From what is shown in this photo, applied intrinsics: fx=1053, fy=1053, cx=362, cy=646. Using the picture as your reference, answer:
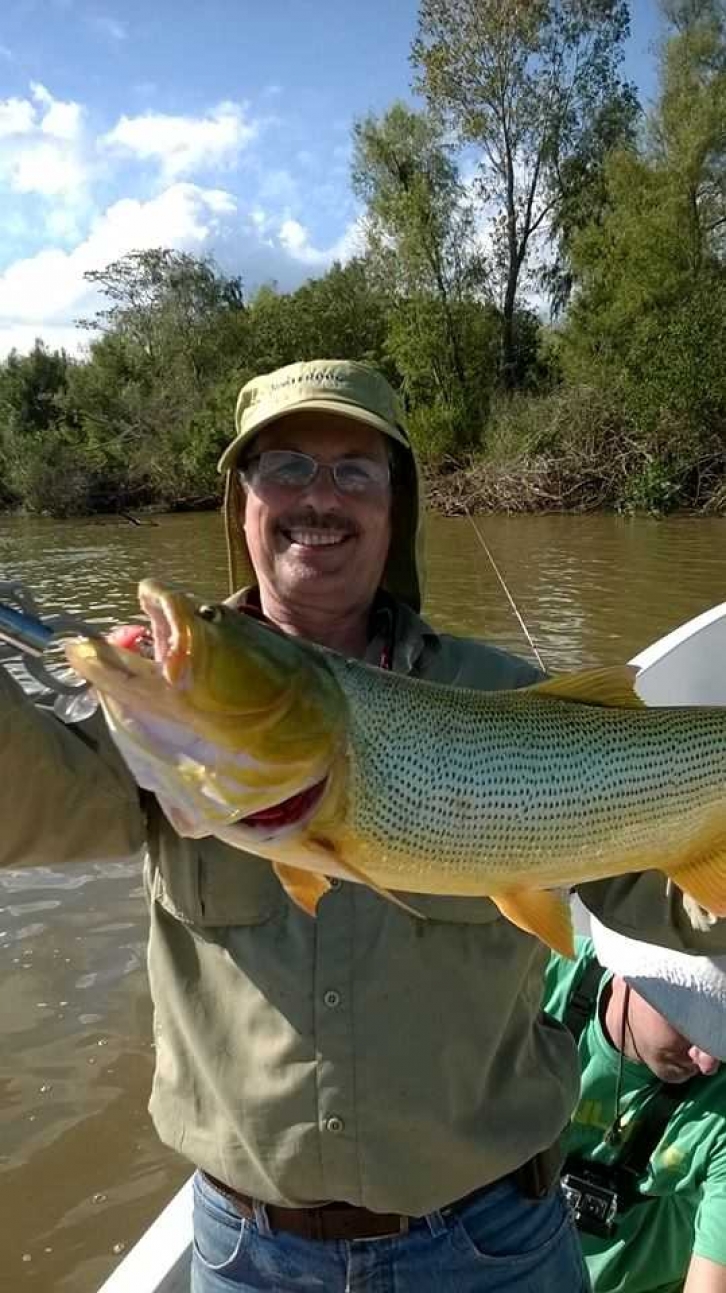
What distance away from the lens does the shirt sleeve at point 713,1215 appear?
245cm

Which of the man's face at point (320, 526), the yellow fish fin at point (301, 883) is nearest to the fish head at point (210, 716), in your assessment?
the yellow fish fin at point (301, 883)

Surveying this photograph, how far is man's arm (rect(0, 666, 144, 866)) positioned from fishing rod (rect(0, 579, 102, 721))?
115 mm

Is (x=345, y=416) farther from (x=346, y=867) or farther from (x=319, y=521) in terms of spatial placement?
(x=346, y=867)

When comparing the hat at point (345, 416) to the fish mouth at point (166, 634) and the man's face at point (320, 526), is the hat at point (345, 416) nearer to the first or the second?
the man's face at point (320, 526)

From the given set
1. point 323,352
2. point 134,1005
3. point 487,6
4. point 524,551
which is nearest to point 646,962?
point 134,1005

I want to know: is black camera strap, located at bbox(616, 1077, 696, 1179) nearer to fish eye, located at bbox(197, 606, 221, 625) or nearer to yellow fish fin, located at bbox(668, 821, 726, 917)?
yellow fish fin, located at bbox(668, 821, 726, 917)

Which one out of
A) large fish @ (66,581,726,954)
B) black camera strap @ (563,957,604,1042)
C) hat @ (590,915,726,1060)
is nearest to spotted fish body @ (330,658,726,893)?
large fish @ (66,581,726,954)

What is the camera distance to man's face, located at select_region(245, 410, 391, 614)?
89.2 inches

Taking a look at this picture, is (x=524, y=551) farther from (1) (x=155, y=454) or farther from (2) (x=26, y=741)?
(1) (x=155, y=454)

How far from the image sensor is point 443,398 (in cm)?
3434

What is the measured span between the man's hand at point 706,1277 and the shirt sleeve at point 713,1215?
1 centimetres

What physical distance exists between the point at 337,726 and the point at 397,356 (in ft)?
115

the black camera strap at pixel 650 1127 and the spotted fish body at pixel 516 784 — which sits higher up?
the spotted fish body at pixel 516 784

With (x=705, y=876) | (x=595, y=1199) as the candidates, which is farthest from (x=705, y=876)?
(x=595, y=1199)
